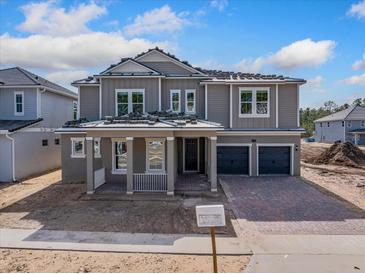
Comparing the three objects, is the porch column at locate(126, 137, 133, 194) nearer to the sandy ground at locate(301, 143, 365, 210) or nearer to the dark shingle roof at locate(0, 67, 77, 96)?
the sandy ground at locate(301, 143, 365, 210)

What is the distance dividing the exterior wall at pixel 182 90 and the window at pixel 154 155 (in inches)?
120

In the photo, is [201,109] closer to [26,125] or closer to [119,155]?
[119,155]

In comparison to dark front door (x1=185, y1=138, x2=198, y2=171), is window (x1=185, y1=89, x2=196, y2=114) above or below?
above

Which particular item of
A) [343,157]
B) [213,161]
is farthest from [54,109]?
[343,157]

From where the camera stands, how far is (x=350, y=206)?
10.9m

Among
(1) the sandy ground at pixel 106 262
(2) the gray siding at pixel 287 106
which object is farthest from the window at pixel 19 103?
(2) the gray siding at pixel 287 106

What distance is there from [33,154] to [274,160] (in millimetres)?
15456

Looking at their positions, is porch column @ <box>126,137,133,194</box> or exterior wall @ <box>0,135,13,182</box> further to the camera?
→ exterior wall @ <box>0,135,13,182</box>

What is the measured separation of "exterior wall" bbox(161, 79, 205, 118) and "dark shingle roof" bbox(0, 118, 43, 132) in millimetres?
8475

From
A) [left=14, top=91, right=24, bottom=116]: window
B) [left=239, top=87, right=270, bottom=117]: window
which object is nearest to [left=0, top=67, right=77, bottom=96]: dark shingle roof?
[left=14, top=91, right=24, bottom=116]: window

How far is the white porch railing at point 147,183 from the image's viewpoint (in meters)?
12.9

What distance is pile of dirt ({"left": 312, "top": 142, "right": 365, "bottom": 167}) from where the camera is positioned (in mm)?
23328

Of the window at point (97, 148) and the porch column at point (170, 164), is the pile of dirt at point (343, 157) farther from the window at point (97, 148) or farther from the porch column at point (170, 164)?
the window at point (97, 148)

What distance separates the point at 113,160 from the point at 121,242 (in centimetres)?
774
